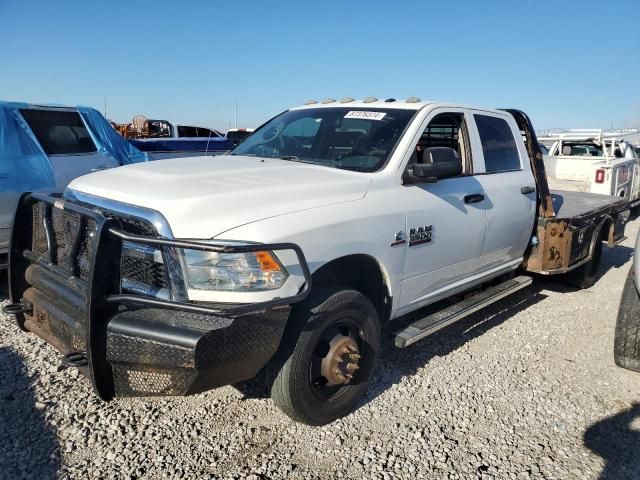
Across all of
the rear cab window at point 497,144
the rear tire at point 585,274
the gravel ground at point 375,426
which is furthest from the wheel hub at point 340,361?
the rear tire at point 585,274

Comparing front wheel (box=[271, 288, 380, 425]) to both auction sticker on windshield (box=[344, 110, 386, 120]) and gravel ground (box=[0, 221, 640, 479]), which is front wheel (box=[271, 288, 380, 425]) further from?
auction sticker on windshield (box=[344, 110, 386, 120])

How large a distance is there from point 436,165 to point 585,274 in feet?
12.5

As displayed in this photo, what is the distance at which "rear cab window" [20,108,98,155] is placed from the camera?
5.80 meters

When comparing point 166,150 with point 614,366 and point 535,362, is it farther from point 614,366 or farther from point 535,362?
point 614,366

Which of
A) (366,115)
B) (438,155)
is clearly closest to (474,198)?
(438,155)

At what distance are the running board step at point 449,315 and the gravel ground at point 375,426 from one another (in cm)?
44

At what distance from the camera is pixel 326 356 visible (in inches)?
119

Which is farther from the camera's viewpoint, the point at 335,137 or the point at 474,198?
the point at 474,198

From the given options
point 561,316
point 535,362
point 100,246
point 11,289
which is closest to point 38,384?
point 11,289

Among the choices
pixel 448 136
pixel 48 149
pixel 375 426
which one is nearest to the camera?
pixel 375 426

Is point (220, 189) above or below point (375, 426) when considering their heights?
above

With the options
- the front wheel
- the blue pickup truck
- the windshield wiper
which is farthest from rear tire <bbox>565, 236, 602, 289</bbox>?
the blue pickup truck

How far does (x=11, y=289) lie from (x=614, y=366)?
450 centimetres

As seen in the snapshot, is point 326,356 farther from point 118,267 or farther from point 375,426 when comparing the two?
point 118,267
